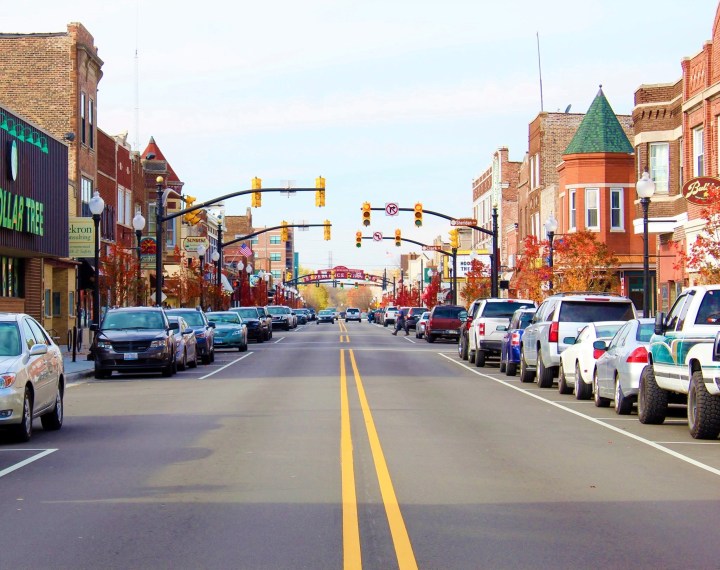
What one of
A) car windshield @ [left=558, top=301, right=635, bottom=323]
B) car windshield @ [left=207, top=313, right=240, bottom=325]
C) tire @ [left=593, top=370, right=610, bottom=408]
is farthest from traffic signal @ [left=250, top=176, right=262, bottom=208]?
tire @ [left=593, top=370, right=610, bottom=408]

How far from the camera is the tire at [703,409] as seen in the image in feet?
50.6

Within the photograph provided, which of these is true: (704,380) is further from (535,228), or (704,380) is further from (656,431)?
(535,228)

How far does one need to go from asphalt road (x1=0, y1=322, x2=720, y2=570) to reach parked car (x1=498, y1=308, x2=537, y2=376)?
8.39m

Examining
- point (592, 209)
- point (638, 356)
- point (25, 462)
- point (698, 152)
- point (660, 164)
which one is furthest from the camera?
point (592, 209)

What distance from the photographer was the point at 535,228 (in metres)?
72.1

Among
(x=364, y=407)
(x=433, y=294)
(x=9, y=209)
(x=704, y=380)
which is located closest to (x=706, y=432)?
(x=704, y=380)

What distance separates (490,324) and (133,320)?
414 inches

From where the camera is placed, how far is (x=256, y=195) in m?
40.6

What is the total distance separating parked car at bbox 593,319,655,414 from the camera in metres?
18.8

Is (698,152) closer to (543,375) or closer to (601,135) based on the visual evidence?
(543,375)

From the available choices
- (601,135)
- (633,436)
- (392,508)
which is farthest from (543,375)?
(601,135)

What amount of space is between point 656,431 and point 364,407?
17.5 ft

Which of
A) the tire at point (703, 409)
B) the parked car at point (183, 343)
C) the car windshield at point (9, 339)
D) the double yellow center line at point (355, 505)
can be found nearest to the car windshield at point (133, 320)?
the parked car at point (183, 343)

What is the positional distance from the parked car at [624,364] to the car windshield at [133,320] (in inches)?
533
